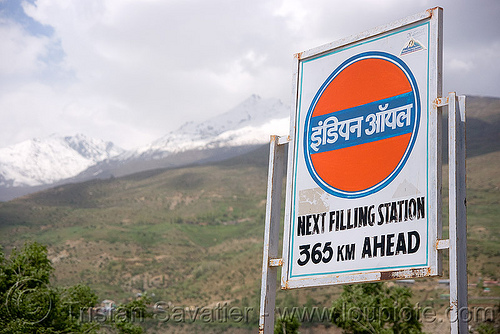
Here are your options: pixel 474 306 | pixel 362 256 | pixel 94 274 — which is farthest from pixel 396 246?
pixel 94 274

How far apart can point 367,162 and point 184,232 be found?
75361 mm

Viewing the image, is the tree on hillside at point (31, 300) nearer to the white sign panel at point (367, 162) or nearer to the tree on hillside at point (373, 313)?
the white sign panel at point (367, 162)

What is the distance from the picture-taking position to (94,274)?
61250mm

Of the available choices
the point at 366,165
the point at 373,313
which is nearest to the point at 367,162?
the point at 366,165

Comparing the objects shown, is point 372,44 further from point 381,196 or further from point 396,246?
point 396,246

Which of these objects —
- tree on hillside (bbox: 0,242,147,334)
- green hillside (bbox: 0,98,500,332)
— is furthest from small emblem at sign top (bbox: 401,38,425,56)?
green hillside (bbox: 0,98,500,332)

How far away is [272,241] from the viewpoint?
240 inches

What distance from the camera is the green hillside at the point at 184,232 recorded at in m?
55.5

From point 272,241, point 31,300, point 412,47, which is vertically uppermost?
point 412,47

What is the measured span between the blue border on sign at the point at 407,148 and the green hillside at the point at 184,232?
4058 centimetres

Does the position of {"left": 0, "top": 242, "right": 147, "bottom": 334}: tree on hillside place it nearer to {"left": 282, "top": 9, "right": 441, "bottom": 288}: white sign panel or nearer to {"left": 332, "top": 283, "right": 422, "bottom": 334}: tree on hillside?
{"left": 282, "top": 9, "right": 441, "bottom": 288}: white sign panel

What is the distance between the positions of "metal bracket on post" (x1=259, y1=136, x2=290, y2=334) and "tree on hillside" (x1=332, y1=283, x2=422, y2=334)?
22.3m

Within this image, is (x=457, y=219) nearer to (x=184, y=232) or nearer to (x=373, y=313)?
(x=373, y=313)

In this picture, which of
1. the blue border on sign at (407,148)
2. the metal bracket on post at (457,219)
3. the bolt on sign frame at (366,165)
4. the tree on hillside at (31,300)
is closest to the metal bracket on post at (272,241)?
the bolt on sign frame at (366,165)
